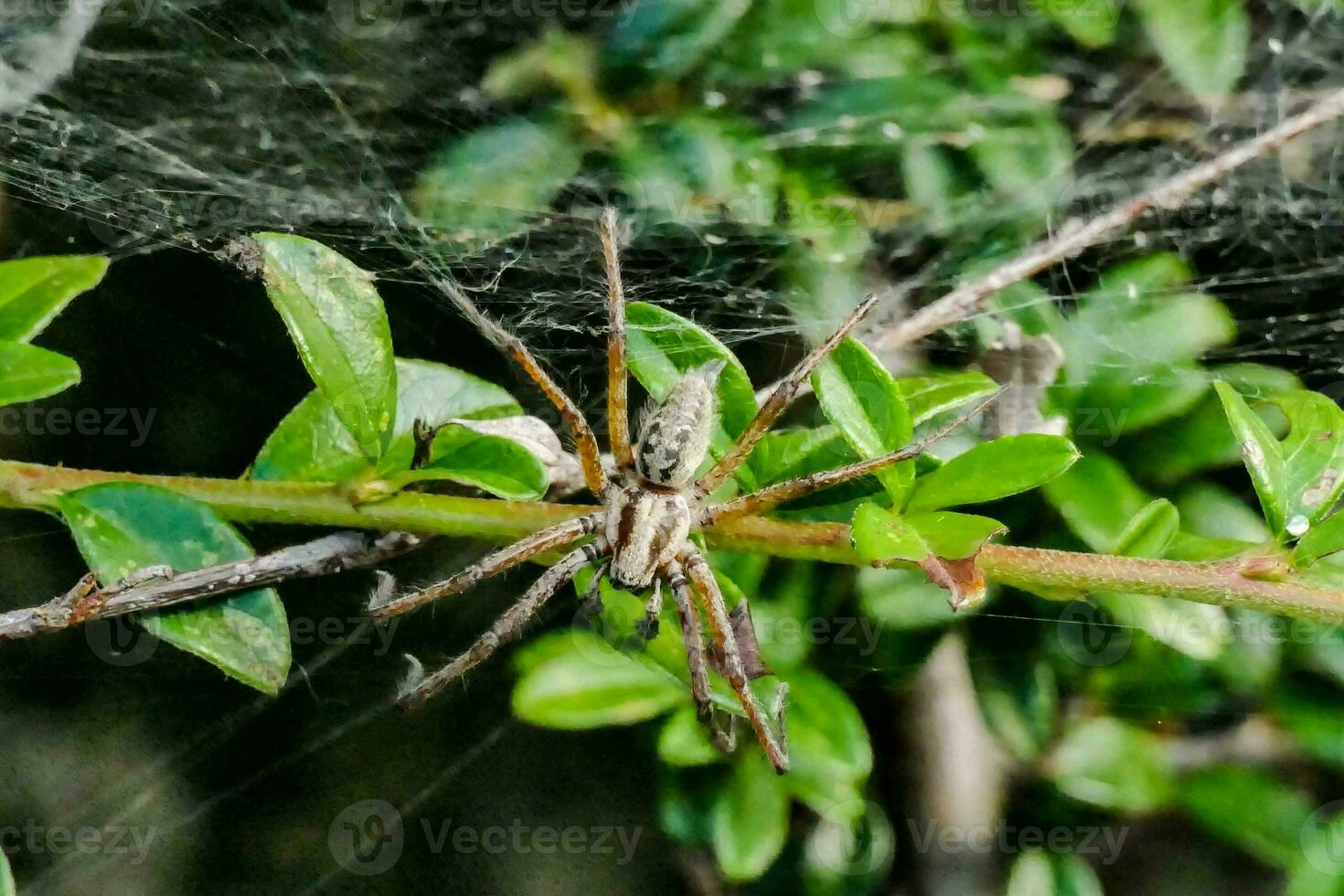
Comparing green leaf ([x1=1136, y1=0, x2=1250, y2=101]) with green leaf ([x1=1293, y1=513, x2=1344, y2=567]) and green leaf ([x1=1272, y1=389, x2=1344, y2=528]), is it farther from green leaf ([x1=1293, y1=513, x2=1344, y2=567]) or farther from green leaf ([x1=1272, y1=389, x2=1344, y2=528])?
green leaf ([x1=1293, y1=513, x2=1344, y2=567])

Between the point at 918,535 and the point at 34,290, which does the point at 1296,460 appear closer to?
the point at 918,535

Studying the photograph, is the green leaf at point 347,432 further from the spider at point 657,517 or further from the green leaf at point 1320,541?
the green leaf at point 1320,541

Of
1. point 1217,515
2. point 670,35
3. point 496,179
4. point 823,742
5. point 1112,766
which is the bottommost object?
point 1112,766

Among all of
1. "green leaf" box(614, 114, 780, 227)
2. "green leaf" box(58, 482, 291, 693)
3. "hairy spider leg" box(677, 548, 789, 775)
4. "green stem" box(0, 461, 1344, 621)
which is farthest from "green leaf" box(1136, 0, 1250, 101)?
"green leaf" box(58, 482, 291, 693)

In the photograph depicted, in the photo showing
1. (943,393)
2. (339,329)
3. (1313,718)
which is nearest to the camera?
(339,329)

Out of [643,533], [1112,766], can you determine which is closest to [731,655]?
[643,533]

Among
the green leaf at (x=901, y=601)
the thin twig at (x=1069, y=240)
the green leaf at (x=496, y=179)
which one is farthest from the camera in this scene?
the green leaf at (x=496, y=179)

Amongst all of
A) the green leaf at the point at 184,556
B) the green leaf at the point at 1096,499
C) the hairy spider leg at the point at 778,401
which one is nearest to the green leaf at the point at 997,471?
the hairy spider leg at the point at 778,401

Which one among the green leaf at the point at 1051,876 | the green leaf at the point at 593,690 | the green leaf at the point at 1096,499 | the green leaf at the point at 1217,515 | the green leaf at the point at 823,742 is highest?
the green leaf at the point at 1096,499
